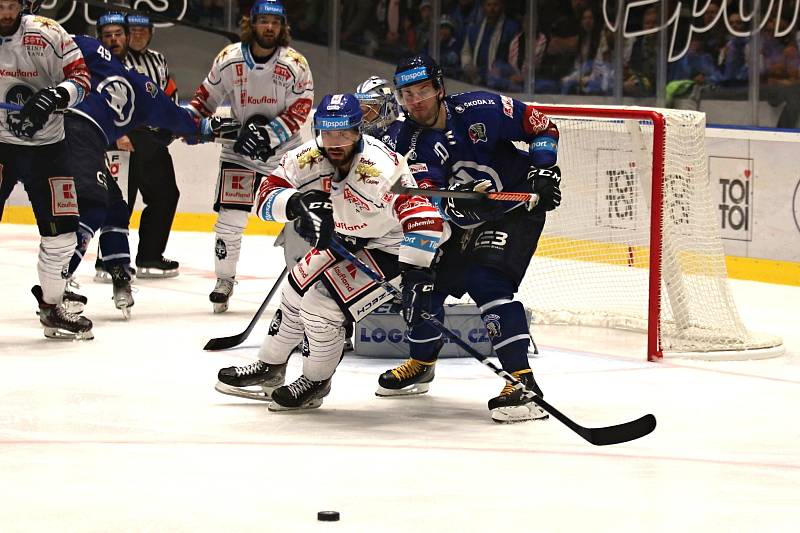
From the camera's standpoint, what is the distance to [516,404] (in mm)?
4297

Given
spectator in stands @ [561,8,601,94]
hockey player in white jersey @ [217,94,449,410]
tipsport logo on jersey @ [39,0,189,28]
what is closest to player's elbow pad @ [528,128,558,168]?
hockey player in white jersey @ [217,94,449,410]

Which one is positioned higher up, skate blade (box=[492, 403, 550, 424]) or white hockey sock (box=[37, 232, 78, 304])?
white hockey sock (box=[37, 232, 78, 304])

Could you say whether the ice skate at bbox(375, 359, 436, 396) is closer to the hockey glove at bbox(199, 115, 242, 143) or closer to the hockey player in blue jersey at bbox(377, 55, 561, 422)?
the hockey player in blue jersey at bbox(377, 55, 561, 422)

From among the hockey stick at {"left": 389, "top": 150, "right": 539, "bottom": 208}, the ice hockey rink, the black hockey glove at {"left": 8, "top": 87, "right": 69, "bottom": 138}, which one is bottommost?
the ice hockey rink

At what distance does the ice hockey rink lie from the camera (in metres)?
3.30

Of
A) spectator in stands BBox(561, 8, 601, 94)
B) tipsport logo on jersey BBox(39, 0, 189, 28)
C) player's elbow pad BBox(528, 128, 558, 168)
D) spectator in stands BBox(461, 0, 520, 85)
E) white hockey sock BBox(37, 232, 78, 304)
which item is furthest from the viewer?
tipsport logo on jersey BBox(39, 0, 189, 28)

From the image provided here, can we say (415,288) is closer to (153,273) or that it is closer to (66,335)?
(66,335)

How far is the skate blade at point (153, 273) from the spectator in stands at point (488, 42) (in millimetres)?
3204

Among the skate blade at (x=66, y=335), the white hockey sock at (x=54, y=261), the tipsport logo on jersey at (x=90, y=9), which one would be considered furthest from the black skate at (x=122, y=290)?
the tipsport logo on jersey at (x=90, y=9)

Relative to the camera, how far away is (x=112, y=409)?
4477mm

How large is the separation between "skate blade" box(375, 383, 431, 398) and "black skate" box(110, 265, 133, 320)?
182 cm

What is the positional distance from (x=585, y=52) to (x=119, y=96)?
3.88 meters

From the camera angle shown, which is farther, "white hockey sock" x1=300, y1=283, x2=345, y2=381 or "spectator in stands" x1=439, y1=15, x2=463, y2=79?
"spectator in stands" x1=439, y1=15, x2=463, y2=79

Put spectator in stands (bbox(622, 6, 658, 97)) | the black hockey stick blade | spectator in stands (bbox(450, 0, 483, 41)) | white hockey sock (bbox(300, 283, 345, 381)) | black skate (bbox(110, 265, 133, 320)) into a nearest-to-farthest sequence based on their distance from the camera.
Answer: the black hockey stick blade < white hockey sock (bbox(300, 283, 345, 381)) < black skate (bbox(110, 265, 133, 320)) < spectator in stands (bbox(622, 6, 658, 97)) < spectator in stands (bbox(450, 0, 483, 41))
